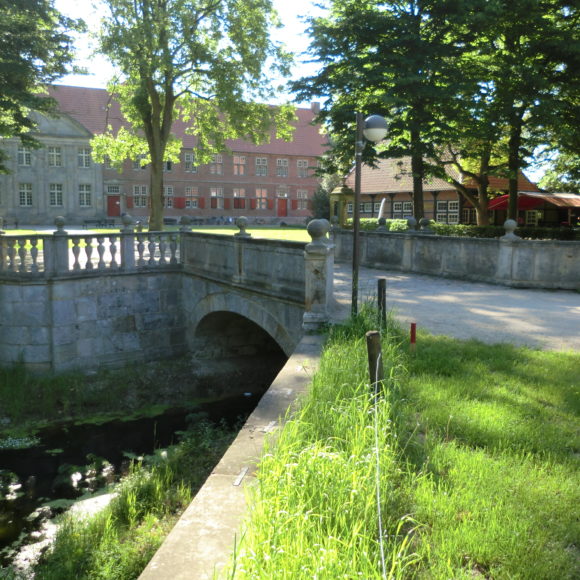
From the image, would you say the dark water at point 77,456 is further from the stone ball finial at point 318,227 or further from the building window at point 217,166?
the building window at point 217,166

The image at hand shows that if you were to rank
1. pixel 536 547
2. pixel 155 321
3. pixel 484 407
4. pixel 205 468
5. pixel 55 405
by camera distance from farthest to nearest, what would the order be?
→ pixel 155 321 < pixel 55 405 < pixel 205 468 < pixel 484 407 < pixel 536 547

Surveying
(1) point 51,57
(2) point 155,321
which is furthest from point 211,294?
(1) point 51,57

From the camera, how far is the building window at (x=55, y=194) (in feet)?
153

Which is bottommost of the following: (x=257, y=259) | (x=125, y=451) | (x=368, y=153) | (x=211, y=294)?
(x=125, y=451)

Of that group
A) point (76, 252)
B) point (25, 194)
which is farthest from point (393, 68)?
point (25, 194)

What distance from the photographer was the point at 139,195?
53656 mm

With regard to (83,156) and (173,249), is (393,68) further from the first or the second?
(83,156)

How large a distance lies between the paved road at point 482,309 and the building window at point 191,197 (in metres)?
45.2

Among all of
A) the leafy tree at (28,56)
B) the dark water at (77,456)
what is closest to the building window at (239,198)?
the leafy tree at (28,56)

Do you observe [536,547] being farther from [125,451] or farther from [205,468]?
[125,451]

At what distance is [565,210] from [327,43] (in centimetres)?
2242

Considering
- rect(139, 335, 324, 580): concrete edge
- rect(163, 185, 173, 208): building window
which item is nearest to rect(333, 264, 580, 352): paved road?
rect(139, 335, 324, 580): concrete edge

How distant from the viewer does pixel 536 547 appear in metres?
3.09

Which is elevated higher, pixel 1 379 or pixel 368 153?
pixel 368 153
